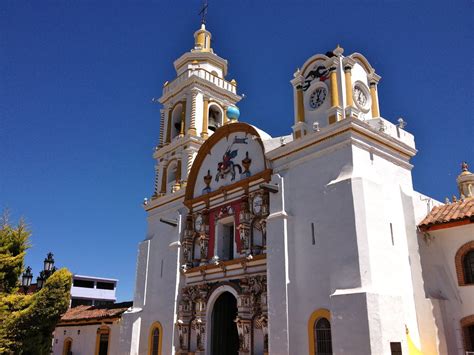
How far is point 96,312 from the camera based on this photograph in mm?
25469

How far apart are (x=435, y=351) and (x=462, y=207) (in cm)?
484

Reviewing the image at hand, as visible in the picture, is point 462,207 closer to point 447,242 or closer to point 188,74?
Result: point 447,242

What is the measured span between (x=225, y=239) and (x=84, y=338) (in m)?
11.5

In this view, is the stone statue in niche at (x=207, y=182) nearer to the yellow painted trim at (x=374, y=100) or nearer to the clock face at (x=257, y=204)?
the clock face at (x=257, y=204)

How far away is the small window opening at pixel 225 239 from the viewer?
18266 mm

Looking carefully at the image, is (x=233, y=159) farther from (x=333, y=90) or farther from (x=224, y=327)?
(x=224, y=327)

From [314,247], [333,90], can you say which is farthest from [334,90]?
[314,247]

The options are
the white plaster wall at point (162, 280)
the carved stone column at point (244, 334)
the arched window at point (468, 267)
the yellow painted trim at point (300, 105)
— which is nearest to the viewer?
the arched window at point (468, 267)

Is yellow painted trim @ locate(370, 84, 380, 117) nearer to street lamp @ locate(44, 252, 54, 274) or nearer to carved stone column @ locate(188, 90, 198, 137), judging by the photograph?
carved stone column @ locate(188, 90, 198, 137)

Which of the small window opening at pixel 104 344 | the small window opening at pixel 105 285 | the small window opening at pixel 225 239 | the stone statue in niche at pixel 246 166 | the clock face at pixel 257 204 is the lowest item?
the small window opening at pixel 104 344

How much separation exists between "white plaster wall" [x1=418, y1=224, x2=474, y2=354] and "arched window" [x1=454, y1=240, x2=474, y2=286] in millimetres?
125

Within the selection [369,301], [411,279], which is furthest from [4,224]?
[411,279]

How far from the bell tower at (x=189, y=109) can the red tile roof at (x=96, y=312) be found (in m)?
6.19

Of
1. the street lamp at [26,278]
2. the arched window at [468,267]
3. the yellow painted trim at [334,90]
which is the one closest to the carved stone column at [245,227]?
the yellow painted trim at [334,90]
